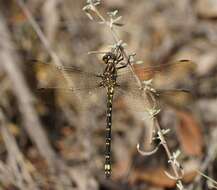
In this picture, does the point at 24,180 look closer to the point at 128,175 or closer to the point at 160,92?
the point at 128,175

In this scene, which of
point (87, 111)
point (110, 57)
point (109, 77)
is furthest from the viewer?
point (87, 111)

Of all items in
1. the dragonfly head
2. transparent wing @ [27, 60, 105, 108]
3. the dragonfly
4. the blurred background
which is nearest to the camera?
the dragonfly head

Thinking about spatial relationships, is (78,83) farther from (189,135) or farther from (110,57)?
(189,135)

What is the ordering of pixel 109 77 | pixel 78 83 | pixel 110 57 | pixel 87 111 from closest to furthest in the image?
pixel 110 57 → pixel 109 77 → pixel 78 83 → pixel 87 111

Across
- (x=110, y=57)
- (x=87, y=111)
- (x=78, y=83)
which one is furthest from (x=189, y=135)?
(x=110, y=57)

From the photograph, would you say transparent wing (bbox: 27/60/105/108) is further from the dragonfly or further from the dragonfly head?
the dragonfly head

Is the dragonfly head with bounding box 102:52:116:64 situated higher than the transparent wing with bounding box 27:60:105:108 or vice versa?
the transparent wing with bounding box 27:60:105:108

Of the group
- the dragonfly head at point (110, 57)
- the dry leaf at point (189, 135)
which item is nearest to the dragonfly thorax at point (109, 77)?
the dragonfly head at point (110, 57)

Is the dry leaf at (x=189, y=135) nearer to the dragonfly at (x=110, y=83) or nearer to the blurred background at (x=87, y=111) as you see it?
the blurred background at (x=87, y=111)

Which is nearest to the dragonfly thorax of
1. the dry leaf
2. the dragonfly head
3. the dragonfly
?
the dragonfly
